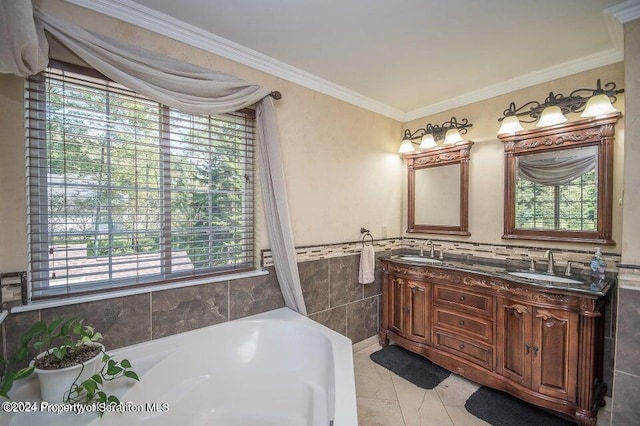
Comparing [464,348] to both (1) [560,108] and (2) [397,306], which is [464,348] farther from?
(1) [560,108]

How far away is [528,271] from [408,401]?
4.59 feet

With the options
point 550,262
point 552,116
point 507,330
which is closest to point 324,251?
point 507,330

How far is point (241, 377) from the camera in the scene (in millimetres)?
1786

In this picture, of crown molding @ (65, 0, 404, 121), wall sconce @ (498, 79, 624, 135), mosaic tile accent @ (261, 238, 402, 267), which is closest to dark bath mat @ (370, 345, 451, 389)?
mosaic tile accent @ (261, 238, 402, 267)

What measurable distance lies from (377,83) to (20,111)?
2386 millimetres

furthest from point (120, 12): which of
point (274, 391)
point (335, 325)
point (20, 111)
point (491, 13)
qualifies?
point (335, 325)

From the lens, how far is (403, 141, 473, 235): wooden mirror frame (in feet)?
8.93

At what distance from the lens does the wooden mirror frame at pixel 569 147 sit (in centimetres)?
196

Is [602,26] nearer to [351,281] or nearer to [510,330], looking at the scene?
[510,330]

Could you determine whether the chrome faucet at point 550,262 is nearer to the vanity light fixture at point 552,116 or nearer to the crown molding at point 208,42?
the vanity light fixture at point 552,116

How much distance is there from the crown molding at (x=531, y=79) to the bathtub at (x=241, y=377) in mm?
2494

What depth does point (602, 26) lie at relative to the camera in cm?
172

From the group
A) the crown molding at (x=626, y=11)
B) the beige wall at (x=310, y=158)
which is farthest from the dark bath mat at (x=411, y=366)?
the crown molding at (x=626, y=11)

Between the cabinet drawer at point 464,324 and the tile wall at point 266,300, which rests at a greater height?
the tile wall at point 266,300
